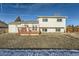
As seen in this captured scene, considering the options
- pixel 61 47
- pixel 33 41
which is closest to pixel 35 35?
pixel 33 41

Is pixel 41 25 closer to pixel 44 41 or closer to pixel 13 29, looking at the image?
pixel 44 41

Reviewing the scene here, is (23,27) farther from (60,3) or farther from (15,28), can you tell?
(60,3)

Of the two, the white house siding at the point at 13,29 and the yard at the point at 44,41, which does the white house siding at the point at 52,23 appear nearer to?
the yard at the point at 44,41

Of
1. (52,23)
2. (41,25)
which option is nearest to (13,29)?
(41,25)

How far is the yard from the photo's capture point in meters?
7.06

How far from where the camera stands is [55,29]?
277 inches

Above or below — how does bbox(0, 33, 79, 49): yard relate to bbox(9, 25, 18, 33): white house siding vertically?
below

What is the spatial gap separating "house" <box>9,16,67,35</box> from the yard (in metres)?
0.10

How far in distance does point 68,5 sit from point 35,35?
0.89 m

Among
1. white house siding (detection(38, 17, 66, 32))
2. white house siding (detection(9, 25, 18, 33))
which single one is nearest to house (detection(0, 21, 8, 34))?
white house siding (detection(9, 25, 18, 33))

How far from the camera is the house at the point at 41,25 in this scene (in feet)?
23.0

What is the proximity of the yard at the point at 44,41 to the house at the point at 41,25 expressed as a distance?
101 millimetres

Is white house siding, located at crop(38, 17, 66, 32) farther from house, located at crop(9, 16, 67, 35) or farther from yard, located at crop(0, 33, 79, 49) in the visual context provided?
yard, located at crop(0, 33, 79, 49)

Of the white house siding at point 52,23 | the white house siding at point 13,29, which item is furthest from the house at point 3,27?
the white house siding at point 52,23
